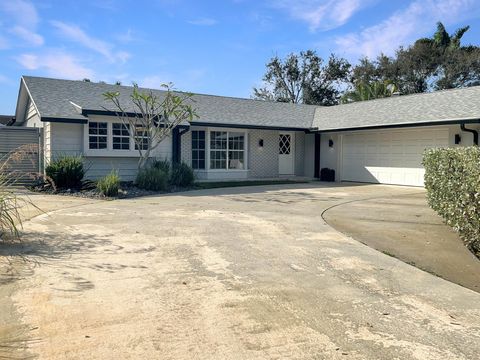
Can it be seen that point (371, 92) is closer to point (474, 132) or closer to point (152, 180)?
point (474, 132)

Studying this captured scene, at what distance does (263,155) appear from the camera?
23.0m

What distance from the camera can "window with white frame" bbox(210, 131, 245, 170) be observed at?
70.0 ft

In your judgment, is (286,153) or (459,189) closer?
(459,189)

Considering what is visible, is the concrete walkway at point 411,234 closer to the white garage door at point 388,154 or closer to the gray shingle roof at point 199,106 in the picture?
the white garage door at point 388,154

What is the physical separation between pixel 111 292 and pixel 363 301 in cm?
278

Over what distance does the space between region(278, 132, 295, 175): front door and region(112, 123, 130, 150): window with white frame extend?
8.62m

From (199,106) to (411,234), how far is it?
1492 centimetres

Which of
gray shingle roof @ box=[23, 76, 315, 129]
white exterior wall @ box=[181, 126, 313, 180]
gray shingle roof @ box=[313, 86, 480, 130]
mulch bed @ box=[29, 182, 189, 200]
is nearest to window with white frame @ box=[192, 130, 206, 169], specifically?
white exterior wall @ box=[181, 126, 313, 180]

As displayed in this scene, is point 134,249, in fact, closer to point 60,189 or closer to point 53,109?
point 60,189

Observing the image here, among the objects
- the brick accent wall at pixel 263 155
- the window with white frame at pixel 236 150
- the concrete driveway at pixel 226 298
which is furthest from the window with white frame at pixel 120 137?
the concrete driveway at pixel 226 298

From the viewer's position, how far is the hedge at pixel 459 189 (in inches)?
274

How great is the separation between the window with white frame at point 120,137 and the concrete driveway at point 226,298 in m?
9.50

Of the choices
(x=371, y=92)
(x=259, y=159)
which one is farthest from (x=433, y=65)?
(x=259, y=159)

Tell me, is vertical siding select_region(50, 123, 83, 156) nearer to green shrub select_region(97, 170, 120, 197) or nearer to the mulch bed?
the mulch bed
